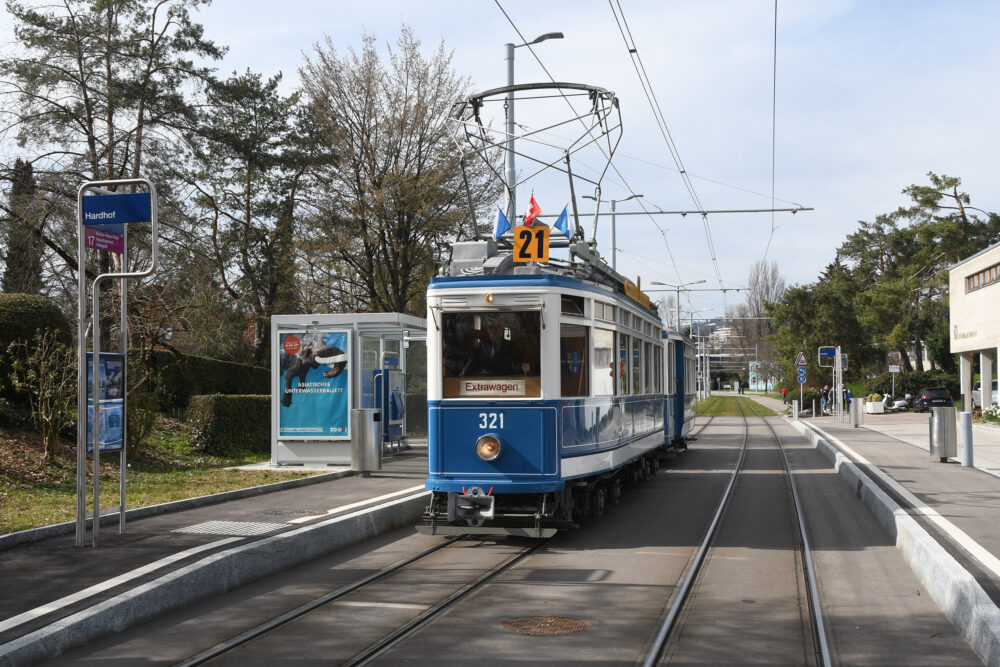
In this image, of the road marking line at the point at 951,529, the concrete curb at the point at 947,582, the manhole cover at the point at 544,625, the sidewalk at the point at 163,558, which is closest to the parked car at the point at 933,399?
the road marking line at the point at 951,529

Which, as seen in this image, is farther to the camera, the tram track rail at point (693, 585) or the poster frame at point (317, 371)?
the poster frame at point (317, 371)

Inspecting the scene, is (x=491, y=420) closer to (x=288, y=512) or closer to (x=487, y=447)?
(x=487, y=447)

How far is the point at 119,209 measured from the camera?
8.91 meters

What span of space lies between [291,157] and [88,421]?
20172 mm

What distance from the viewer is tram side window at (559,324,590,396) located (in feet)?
33.8

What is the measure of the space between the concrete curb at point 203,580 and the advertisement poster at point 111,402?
1.80 meters

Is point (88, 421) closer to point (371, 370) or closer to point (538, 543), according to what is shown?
point (538, 543)

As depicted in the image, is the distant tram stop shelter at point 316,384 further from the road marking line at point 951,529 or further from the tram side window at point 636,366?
the road marking line at point 951,529

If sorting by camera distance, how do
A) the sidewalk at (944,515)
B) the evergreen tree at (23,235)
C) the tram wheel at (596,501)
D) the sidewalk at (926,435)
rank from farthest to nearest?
the evergreen tree at (23,235), the sidewalk at (926,435), the tram wheel at (596,501), the sidewalk at (944,515)

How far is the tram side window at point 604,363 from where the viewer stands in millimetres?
11016

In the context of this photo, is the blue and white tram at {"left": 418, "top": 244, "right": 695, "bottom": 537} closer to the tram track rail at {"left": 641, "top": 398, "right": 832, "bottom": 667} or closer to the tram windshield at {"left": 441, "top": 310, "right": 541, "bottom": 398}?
the tram windshield at {"left": 441, "top": 310, "right": 541, "bottom": 398}

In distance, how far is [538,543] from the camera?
10.5 m

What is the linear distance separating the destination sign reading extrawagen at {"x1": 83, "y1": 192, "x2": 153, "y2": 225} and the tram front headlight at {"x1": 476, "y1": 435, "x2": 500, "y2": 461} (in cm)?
401

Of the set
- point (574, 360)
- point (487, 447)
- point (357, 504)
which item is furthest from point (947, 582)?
point (357, 504)
